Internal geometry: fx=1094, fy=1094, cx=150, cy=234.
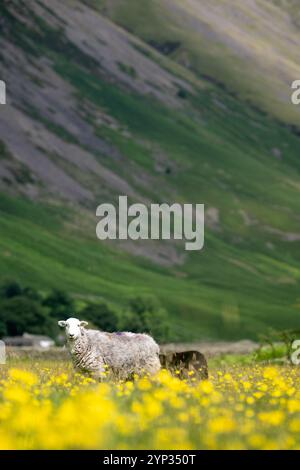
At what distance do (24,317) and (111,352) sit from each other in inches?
4417

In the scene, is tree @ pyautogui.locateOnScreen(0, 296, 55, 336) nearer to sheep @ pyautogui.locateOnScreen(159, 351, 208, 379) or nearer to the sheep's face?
sheep @ pyautogui.locateOnScreen(159, 351, 208, 379)

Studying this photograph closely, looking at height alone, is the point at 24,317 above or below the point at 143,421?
above

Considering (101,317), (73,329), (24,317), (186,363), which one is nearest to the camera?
(73,329)

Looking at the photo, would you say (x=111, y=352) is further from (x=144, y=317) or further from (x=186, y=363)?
(x=144, y=317)

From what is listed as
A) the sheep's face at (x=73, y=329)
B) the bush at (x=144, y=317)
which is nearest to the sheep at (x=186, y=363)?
the sheep's face at (x=73, y=329)

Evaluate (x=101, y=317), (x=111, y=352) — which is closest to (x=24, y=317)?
(x=101, y=317)

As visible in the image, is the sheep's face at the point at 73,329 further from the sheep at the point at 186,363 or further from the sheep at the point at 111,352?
the sheep at the point at 186,363

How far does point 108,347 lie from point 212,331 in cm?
14474

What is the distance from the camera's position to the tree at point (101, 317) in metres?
136

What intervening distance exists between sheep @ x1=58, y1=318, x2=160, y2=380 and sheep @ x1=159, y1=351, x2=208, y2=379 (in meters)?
0.60

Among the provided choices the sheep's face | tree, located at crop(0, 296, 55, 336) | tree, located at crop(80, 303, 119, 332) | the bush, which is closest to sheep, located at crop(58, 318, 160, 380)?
the sheep's face

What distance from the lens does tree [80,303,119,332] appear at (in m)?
136

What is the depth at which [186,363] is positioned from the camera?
74.0ft

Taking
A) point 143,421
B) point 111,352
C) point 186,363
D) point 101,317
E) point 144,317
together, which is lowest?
point 143,421
